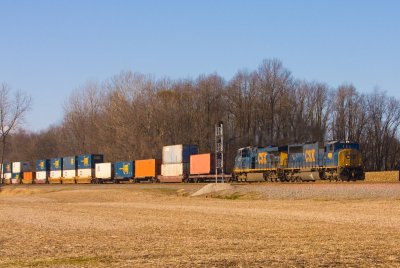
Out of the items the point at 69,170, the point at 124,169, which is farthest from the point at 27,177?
the point at 124,169

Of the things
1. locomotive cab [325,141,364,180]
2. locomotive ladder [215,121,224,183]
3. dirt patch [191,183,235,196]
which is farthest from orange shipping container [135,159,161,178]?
dirt patch [191,183,235,196]

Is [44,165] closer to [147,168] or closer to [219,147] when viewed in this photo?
[147,168]

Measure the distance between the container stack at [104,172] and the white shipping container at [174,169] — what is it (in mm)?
9550

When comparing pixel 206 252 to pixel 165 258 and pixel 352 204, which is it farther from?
pixel 352 204

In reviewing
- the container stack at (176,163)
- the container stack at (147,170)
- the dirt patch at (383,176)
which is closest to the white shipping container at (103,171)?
the container stack at (147,170)

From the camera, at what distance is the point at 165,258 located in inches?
378

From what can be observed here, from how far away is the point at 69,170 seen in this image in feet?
243

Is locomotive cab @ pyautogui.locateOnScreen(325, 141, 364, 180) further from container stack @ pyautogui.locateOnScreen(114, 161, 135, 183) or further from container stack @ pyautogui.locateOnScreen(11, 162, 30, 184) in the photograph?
container stack @ pyautogui.locateOnScreen(11, 162, 30, 184)

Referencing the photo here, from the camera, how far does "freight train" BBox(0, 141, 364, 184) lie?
41406 mm

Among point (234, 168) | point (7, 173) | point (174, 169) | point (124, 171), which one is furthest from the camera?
point (7, 173)

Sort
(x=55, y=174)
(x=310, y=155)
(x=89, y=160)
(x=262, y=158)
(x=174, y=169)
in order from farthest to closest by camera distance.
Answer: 1. (x=55, y=174)
2. (x=89, y=160)
3. (x=174, y=169)
4. (x=262, y=158)
5. (x=310, y=155)

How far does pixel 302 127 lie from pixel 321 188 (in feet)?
203

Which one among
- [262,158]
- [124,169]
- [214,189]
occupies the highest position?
[262,158]

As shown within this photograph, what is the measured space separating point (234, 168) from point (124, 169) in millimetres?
17190
